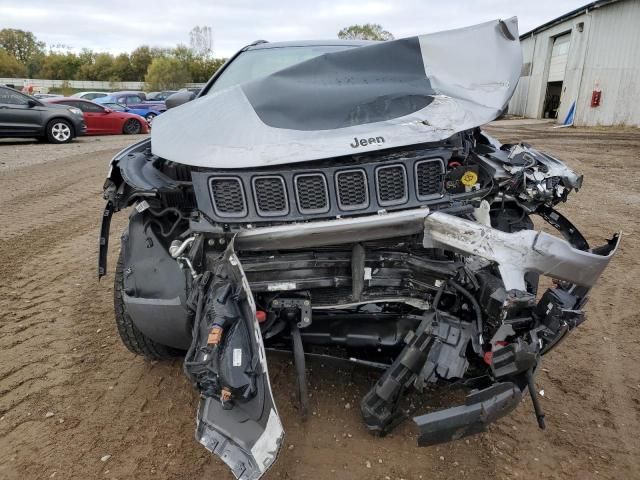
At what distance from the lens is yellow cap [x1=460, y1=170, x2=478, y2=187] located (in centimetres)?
249

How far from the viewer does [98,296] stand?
4.19 metres

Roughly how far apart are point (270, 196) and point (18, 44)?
91.0 metres

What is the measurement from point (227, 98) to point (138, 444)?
177 cm

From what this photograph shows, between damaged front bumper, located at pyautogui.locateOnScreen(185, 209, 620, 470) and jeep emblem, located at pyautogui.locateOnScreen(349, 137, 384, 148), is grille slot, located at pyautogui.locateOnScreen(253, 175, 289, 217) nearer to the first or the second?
damaged front bumper, located at pyautogui.locateOnScreen(185, 209, 620, 470)

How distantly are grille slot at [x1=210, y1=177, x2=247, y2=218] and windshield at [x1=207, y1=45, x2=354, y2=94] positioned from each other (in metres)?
1.67

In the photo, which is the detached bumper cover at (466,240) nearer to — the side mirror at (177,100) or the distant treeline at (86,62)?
the side mirror at (177,100)

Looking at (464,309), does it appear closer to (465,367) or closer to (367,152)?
(465,367)

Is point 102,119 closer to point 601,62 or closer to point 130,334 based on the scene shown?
point 130,334

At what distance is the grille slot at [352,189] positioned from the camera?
2293 millimetres

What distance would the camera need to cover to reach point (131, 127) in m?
16.6

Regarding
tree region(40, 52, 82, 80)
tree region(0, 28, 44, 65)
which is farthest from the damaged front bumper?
tree region(0, 28, 44, 65)

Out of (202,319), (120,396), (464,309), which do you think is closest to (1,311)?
(120,396)

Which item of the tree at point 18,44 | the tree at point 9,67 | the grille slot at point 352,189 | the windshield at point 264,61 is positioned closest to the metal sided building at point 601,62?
the windshield at point 264,61

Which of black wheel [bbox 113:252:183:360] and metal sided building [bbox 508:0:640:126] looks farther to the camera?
metal sided building [bbox 508:0:640:126]
